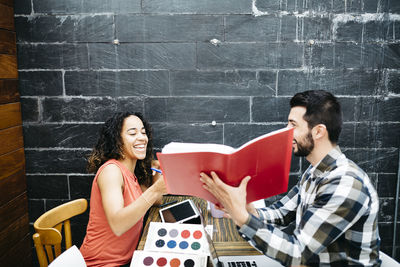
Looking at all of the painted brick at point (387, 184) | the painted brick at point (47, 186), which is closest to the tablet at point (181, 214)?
the painted brick at point (47, 186)

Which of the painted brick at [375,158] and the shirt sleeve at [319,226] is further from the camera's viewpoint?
the painted brick at [375,158]

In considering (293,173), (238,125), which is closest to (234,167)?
(238,125)

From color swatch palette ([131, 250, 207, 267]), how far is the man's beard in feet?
2.07

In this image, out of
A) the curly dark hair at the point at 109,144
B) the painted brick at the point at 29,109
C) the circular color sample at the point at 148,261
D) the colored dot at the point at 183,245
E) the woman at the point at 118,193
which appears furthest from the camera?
the painted brick at the point at 29,109

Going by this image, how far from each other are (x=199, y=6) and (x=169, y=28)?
0.26 m

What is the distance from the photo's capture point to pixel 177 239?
1347 mm

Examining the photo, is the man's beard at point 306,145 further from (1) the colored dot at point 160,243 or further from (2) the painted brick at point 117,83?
(2) the painted brick at point 117,83

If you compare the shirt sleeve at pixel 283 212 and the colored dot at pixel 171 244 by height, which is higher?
the shirt sleeve at pixel 283 212

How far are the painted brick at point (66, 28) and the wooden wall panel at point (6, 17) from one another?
0.13 ft

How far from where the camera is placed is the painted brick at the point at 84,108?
2.10 meters

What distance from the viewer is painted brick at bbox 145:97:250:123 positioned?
2102mm

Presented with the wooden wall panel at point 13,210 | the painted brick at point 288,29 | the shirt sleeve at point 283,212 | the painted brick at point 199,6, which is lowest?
the wooden wall panel at point 13,210

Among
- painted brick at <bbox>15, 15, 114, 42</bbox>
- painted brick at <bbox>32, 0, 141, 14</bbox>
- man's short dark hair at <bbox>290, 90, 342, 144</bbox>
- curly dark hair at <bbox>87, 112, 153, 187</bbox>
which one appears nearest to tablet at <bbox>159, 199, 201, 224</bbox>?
curly dark hair at <bbox>87, 112, 153, 187</bbox>

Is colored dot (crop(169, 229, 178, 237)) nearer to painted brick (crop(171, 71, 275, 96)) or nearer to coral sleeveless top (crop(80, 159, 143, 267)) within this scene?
coral sleeveless top (crop(80, 159, 143, 267))
